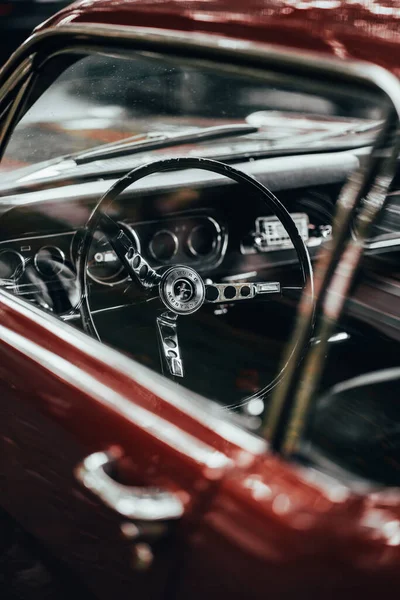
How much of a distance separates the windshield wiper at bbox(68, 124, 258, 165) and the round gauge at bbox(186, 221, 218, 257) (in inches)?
11.8

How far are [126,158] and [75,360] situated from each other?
1.37 m

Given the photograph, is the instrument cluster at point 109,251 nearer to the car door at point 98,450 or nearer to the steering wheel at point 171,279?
the steering wheel at point 171,279

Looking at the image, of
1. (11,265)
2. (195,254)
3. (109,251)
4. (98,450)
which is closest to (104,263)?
(109,251)

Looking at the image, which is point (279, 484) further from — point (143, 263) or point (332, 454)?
point (143, 263)

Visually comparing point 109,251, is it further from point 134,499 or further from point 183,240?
point 134,499

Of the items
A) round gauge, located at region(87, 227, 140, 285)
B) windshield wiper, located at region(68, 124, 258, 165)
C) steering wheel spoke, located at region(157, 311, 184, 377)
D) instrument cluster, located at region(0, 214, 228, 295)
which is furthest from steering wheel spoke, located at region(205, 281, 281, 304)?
windshield wiper, located at region(68, 124, 258, 165)

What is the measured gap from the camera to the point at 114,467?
4.33ft

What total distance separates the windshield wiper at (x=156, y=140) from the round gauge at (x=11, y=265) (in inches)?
16.6

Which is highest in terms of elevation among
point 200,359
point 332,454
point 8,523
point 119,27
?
point 119,27

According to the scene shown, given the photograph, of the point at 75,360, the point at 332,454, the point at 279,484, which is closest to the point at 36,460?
the point at 75,360

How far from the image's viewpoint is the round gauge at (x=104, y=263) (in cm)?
261

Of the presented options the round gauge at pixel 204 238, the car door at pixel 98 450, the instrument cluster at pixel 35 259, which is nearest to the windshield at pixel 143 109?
the instrument cluster at pixel 35 259

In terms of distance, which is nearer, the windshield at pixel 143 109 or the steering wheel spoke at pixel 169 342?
the steering wheel spoke at pixel 169 342

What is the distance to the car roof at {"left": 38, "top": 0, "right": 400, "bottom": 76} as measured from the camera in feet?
4.16
